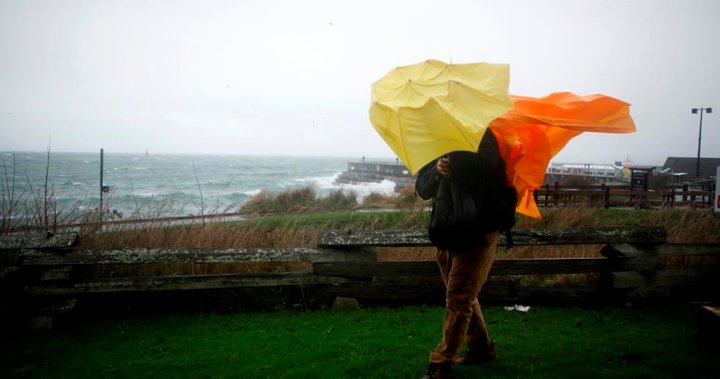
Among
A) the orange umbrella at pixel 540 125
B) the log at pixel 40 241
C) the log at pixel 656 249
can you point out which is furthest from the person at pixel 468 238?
the log at pixel 40 241

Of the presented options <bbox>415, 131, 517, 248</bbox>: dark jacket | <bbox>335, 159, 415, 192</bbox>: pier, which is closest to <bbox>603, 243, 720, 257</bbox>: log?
<bbox>415, 131, 517, 248</bbox>: dark jacket

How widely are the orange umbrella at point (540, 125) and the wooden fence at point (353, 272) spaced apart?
6.15 feet

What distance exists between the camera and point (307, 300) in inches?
232

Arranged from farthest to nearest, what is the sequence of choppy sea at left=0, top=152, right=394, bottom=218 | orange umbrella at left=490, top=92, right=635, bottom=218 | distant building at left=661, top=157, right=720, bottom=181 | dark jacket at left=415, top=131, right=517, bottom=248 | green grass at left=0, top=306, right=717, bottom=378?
distant building at left=661, top=157, right=720, bottom=181, choppy sea at left=0, top=152, right=394, bottom=218, green grass at left=0, top=306, right=717, bottom=378, orange umbrella at left=490, top=92, right=635, bottom=218, dark jacket at left=415, top=131, right=517, bottom=248

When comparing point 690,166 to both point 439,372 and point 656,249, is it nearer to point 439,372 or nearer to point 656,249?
point 656,249

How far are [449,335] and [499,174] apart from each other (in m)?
1.35

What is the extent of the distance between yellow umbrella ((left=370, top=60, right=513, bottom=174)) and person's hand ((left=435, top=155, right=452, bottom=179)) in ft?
1.13

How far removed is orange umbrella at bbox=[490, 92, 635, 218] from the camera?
360cm

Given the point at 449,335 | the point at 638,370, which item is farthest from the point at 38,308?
the point at 638,370

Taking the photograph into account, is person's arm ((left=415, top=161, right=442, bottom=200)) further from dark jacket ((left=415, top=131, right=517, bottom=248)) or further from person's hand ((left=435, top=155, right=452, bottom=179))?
person's hand ((left=435, top=155, right=452, bottom=179))

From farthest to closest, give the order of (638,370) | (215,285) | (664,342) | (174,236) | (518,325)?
(174,236) < (215,285) < (518,325) < (664,342) < (638,370)

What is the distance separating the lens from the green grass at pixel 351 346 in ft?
12.8

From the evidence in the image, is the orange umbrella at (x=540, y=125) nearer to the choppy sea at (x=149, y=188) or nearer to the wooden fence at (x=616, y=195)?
the choppy sea at (x=149, y=188)

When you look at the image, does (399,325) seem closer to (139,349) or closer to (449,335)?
(449,335)
